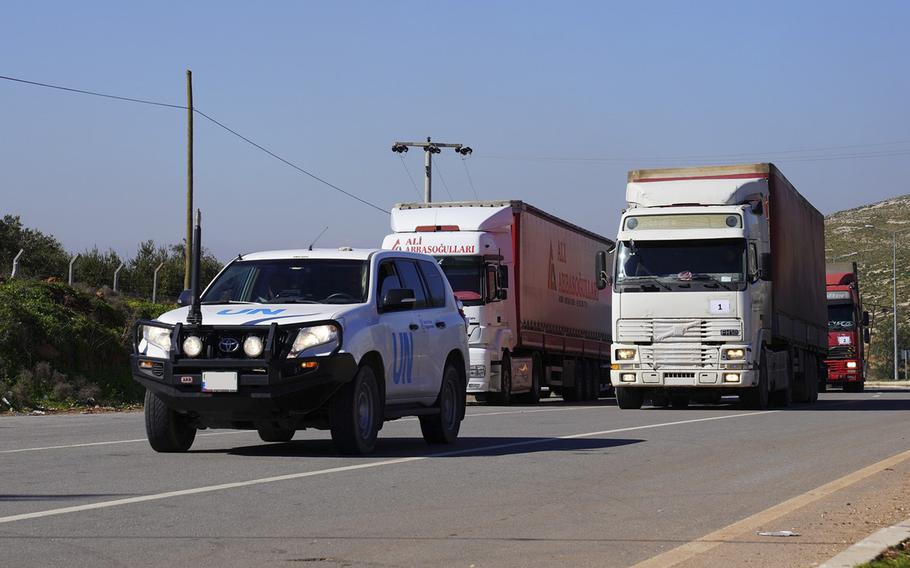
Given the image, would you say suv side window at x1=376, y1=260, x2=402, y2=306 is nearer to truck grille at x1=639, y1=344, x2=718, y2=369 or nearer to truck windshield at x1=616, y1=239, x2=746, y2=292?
truck windshield at x1=616, y1=239, x2=746, y2=292

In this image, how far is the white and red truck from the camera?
94.7 feet

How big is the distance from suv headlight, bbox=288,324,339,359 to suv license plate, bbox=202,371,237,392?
51cm

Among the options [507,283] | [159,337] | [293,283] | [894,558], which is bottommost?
[894,558]

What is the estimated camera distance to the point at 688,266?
82.2 ft

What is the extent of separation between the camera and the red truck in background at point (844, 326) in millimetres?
49156

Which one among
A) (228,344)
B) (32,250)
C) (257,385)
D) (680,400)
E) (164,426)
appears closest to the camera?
(257,385)

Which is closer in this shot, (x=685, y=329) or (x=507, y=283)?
(x=685, y=329)

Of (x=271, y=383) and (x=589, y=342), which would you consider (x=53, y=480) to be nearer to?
(x=271, y=383)

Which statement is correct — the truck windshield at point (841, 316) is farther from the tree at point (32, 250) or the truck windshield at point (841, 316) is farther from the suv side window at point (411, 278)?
the suv side window at point (411, 278)

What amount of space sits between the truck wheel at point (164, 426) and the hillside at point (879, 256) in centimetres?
8640

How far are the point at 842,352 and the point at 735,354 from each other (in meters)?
25.5

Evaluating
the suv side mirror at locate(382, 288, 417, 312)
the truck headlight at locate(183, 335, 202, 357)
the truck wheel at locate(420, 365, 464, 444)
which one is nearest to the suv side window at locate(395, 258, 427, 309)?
the suv side mirror at locate(382, 288, 417, 312)

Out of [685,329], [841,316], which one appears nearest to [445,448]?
[685,329]

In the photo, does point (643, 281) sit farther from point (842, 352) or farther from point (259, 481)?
point (842, 352)
